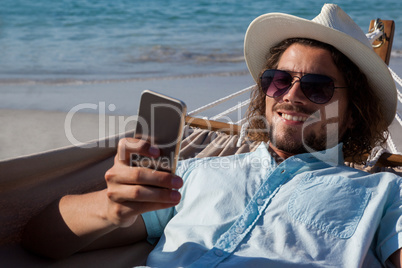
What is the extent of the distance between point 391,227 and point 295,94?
576 mm

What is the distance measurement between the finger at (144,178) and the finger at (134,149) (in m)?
0.03

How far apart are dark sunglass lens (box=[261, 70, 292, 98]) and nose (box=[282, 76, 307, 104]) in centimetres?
2

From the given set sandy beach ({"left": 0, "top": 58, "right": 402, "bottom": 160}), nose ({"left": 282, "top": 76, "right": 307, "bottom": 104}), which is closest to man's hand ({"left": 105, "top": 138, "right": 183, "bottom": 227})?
nose ({"left": 282, "top": 76, "right": 307, "bottom": 104})

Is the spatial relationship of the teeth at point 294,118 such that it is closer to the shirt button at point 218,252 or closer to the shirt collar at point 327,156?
the shirt collar at point 327,156

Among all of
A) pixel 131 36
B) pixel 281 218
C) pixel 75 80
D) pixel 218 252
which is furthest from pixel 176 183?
pixel 131 36

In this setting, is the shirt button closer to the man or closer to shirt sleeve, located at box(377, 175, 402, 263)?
the man

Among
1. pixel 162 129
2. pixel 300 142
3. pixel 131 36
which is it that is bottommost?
pixel 131 36

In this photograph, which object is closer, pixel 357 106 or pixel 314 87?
pixel 314 87

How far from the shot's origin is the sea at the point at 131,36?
6.99 m

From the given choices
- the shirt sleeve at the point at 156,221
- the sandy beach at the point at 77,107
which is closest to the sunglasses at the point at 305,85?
the shirt sleeve at the point at 156,221

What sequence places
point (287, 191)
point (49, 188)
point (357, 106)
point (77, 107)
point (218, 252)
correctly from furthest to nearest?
point (77, 107) → point (357, 106) → point (49, 188) → point (287, 191) → point (218, 252)

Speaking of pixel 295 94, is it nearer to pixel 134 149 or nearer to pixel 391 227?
pixel 391 227

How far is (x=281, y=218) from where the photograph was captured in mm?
1476

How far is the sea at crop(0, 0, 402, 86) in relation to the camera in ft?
22.9
